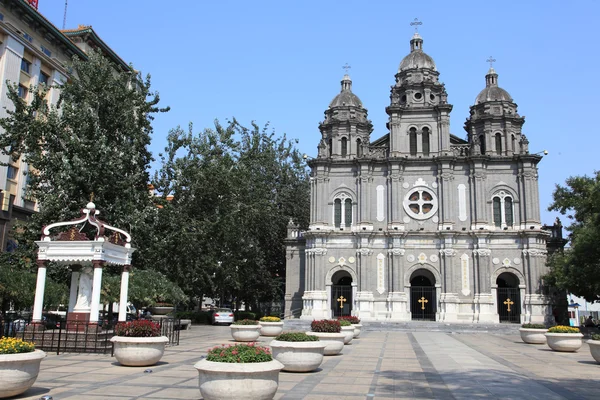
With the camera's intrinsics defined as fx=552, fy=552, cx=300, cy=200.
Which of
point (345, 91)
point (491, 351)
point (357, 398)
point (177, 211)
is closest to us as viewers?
point (357, 398)

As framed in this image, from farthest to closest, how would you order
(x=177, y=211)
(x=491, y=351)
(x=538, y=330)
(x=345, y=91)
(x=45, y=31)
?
1. (x=345, y=91)
2. (x=45, y=31)
3. (x=177, y=211)
4. (x=538, y=330)
5. (x=491, y=351)

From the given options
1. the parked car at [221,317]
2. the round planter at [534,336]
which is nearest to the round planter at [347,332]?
the round planter at [534,336]

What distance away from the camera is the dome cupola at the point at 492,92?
47188mm

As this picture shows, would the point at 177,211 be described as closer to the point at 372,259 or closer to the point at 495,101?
the point at 372,259

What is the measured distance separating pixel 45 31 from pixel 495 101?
36.0m

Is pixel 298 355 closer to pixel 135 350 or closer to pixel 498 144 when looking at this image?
pixel 135 350

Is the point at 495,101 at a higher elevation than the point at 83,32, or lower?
lower

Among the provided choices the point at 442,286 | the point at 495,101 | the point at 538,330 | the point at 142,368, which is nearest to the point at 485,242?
the point at 442,286

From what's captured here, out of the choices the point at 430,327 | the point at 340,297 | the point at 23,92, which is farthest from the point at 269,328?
the point at 23,92

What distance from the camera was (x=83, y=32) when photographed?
4634 cm

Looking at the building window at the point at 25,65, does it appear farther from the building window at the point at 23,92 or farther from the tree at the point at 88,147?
the tree at the point at 88,147

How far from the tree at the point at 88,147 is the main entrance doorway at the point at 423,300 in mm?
24080

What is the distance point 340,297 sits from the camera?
4481 cm

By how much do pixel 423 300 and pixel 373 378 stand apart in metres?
31.5
